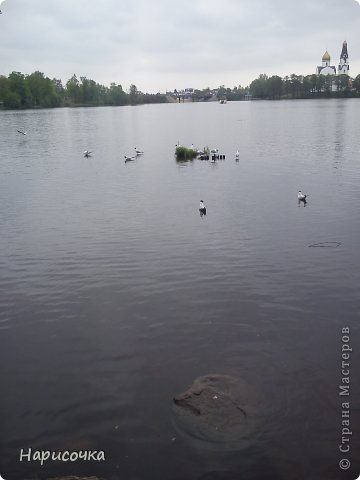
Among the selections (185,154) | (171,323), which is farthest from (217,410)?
(185,154)

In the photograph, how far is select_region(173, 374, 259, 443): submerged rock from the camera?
35.7 feet

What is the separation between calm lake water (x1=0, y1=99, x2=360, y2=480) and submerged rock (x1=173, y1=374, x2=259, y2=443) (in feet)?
0.92

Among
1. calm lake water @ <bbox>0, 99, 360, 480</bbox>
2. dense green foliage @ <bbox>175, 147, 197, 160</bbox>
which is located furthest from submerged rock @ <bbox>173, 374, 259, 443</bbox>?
dense green foliage @ <bbox>175, 147, 197, 160</bbox>

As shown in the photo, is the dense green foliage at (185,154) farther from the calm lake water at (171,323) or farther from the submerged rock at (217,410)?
the submerged rock at (217,410)

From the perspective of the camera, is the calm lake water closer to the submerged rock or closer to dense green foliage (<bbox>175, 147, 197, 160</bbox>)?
the submerged rock

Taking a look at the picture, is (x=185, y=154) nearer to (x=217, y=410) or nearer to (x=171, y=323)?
(x=171, y=323)

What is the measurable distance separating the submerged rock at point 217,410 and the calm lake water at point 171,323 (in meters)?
0.28

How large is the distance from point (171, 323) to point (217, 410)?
5.15 meters

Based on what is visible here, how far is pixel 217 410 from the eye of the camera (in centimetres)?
1141

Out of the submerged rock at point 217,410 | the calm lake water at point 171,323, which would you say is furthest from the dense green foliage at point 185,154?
the submerged rock at point 217,410

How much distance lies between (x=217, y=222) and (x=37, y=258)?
39.1 ft

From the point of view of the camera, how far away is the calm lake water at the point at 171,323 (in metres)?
10.7

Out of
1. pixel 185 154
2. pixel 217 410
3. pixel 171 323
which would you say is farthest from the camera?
pixel 185 154

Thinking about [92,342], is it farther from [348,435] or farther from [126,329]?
[348,435]
